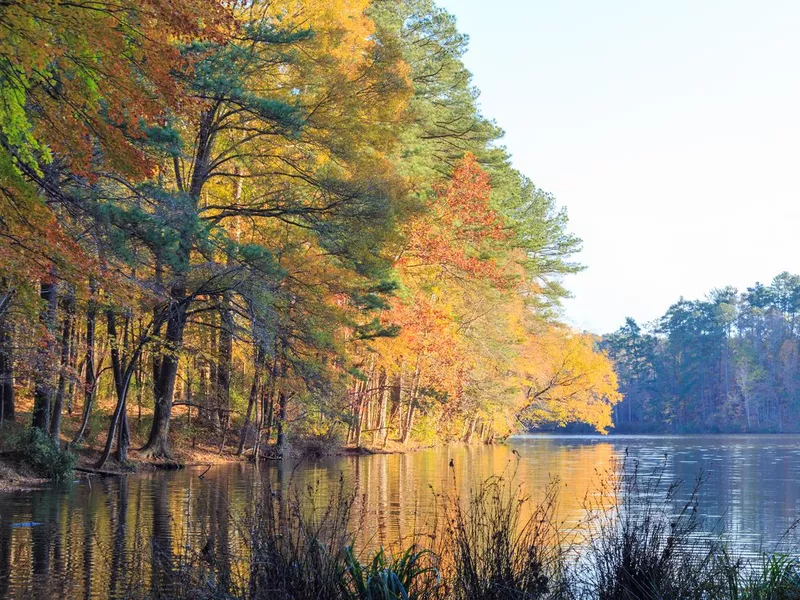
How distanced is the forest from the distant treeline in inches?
2534

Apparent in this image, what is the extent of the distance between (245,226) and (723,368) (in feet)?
296

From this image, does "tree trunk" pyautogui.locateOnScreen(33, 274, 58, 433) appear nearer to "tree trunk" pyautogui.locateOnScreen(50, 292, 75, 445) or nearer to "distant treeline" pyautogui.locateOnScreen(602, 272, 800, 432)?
"tree trunk" pyautogui.locateOnScreen(50, 292, 75, 445)

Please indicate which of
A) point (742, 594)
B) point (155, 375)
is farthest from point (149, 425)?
point (742, 594)

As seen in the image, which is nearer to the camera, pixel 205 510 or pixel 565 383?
pixel 205 510

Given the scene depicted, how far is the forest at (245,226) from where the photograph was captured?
10.8 metres

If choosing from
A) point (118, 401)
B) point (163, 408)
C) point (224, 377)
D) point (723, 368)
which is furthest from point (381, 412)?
point (723, 368)

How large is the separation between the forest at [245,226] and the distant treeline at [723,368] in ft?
211

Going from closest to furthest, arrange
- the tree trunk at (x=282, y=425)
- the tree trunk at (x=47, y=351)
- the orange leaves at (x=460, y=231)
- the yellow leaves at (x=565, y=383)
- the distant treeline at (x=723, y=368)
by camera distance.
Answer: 1. the tree trunk at (x=47, y=351)
2. the tree trunk at (x=282, y=425)
3. the orange leaves at (x=460, y=231)
4. the yellow leaves at (x=565, y=383)
5. the distant treeline at (x=723, y=368)

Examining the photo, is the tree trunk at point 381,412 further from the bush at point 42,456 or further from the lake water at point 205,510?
the bush at point 42,456

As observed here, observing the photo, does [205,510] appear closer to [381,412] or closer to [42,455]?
[42,455]

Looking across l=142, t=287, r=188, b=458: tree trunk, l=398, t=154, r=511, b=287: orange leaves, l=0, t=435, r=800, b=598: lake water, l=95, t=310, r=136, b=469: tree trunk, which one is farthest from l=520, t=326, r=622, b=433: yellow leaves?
l=95, t=310, r=136, b=469: tree trunk

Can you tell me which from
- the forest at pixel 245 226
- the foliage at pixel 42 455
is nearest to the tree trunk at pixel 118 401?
the forest at pixel 245 226

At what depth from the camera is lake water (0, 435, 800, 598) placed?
8.83m

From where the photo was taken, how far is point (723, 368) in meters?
110
